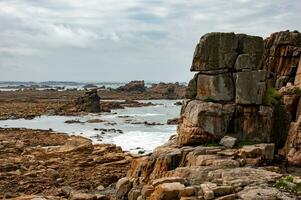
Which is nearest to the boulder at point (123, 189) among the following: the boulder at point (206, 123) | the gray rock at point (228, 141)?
the boulder at point (206, 123)

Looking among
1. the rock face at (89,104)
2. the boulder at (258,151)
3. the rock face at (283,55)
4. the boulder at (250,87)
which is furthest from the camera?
the rock face at (89,104)

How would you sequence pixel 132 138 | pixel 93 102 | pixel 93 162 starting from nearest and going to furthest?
pixel 93 162 → pixel 132 138 → pixel 93 102

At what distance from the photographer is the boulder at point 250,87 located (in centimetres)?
2314

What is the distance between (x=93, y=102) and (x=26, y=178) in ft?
174

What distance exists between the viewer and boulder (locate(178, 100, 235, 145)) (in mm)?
22828

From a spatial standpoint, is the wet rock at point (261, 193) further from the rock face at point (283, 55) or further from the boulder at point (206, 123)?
the rock face at point (283, 55)

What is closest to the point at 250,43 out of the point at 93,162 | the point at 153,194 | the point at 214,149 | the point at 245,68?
the point at 245,68

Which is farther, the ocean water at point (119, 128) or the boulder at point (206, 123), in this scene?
the ocean water at point (119, 128)

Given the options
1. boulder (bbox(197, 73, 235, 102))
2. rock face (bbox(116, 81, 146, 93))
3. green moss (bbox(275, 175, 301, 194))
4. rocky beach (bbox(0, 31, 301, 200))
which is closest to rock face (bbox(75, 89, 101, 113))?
rocky beach (bbox(0, 31, 301, 200))

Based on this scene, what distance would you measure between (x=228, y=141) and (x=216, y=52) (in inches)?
190

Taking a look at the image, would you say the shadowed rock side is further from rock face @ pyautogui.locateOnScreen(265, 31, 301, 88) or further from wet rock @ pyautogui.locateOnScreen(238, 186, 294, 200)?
rock face @ pyautogui.locateOnScreen(265, 31, 301, 88)

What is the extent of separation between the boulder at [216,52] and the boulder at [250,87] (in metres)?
1.04

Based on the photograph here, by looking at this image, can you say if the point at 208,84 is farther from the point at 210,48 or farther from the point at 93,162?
the point at 93,162

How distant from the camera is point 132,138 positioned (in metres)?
47.1
